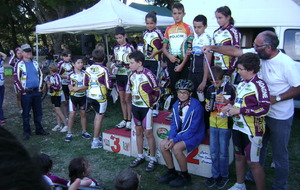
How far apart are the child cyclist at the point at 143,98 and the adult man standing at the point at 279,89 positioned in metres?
1.76

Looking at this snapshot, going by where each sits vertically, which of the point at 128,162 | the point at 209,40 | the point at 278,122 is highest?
the point at 209,40

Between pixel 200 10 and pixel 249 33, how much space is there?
203cm

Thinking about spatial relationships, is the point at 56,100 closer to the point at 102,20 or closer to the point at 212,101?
the point at 102,20

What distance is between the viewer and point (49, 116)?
7.78 metres

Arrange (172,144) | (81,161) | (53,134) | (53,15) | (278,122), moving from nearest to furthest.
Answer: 1. (81,161)
2. (278,122)
3. (172,144)
4. (53,134)
5. (53,15)

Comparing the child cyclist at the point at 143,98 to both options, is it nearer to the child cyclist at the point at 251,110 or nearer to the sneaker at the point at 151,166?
the sneaker at the point at 151,166

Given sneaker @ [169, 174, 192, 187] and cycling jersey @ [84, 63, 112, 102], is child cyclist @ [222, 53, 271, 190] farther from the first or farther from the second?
cycling jersey @ [84, 63, 112, 102]

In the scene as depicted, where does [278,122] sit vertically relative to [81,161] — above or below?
above

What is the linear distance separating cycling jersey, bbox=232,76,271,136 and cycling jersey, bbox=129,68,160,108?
1.55 m

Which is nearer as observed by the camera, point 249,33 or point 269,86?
point 269,86

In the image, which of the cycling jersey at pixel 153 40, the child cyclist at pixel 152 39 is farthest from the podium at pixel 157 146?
the cycling jersey at pixel 153 40

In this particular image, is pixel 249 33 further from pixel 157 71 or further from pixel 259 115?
pixel 259 115

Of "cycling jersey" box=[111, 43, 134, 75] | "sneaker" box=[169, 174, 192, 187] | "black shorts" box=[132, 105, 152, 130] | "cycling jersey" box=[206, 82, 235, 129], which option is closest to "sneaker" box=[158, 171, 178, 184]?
"sneaker" box=[169, 174, 192, 187]

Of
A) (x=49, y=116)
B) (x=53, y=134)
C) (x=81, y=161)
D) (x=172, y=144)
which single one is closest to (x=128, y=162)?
(x=172, y=144)
